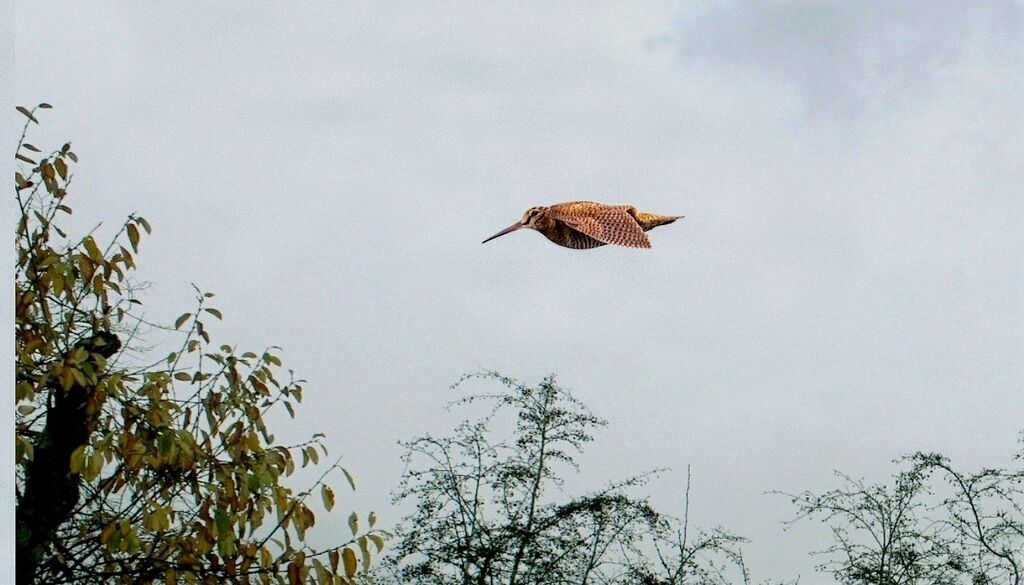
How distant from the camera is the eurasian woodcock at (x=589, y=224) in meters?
2.47

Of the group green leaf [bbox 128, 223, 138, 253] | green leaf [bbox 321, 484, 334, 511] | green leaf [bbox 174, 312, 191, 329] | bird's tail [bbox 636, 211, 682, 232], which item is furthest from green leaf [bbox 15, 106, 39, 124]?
bird's tail [bbox 636, 211, 682, 232]

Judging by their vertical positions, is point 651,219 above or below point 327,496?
above

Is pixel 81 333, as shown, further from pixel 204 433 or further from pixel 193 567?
pixel 193 567

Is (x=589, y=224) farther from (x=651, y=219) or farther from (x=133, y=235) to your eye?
(x=133, y=235)

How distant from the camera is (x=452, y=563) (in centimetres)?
456

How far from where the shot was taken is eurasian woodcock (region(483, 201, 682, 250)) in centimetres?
247

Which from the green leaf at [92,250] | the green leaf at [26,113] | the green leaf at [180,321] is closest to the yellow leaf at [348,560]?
the green leaf at [180,321]

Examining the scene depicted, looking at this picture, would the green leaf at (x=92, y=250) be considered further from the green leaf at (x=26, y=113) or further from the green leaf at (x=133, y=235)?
the green leaf at (x=26, y=113)

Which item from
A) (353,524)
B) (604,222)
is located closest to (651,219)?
(604,222)

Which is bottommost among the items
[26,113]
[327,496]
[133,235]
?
[327,496]

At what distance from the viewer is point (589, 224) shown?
2.48m

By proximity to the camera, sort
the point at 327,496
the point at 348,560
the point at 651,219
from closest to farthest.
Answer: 1. the point at 348,560
2. the point at 327,496
3. the point at 651,219

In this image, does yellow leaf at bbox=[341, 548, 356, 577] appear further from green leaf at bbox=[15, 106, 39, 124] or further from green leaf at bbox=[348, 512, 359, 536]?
green leaf at bbox=[15, 106, 39, 124]

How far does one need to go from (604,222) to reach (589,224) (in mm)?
31
